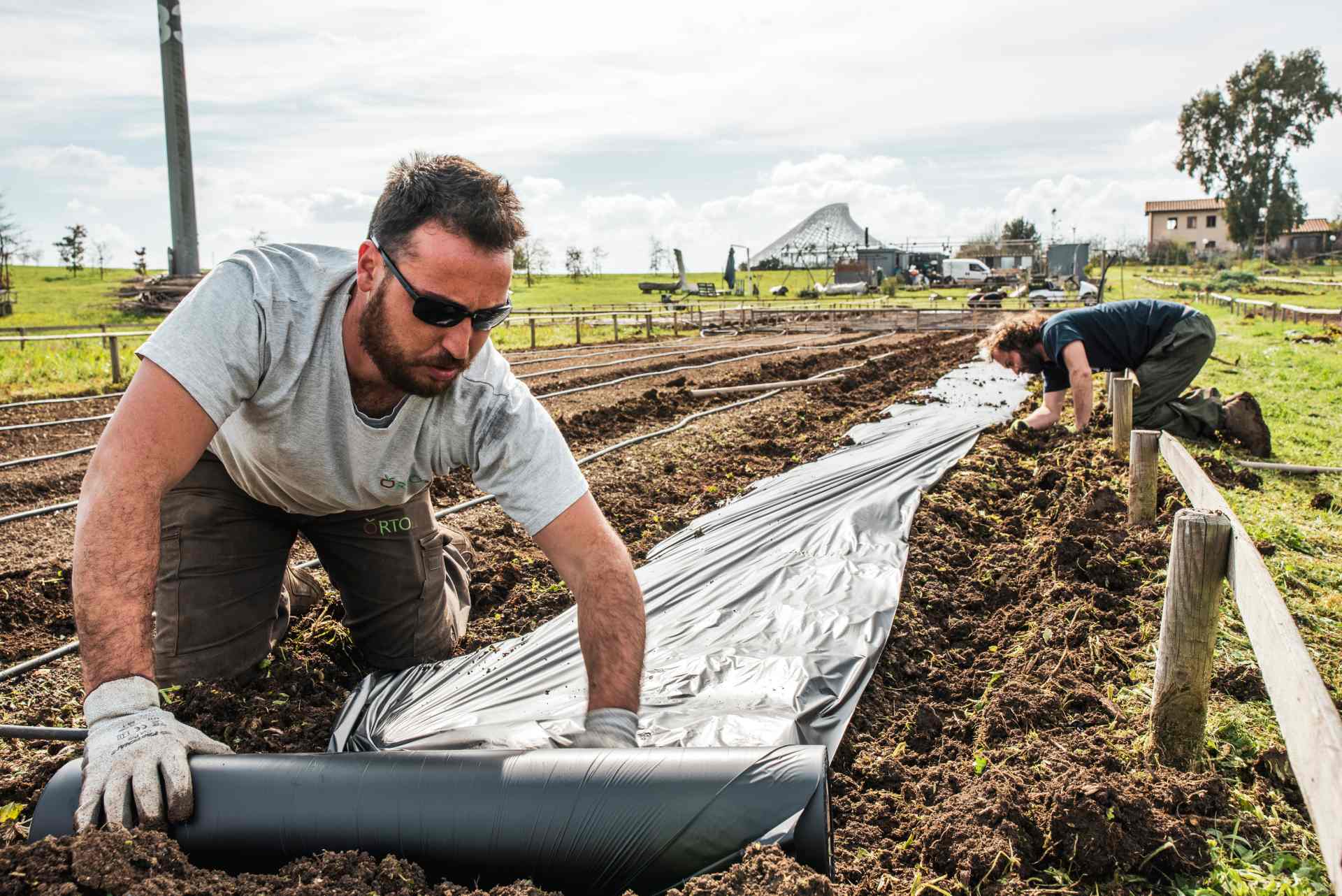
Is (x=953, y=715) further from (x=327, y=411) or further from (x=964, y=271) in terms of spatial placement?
(x=964, y=271)

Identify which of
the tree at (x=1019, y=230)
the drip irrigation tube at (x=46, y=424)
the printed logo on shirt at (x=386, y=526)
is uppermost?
the tree at (x=1019, y=230)

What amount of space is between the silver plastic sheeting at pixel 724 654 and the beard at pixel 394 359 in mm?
1000

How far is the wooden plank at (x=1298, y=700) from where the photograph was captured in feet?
4.70

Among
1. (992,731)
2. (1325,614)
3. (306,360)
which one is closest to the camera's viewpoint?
(306,360)

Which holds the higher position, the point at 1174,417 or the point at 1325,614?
the point at 1174,417

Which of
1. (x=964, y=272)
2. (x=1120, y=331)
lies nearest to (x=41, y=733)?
(x=1120, y=331)

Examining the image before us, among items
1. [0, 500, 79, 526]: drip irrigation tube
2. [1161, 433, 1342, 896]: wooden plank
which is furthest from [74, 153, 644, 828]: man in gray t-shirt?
[0, 500, 79, 526]: drip irrigation tube

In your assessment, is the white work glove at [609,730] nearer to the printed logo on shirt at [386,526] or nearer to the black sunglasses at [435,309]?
the black sunglasses at [435,309]

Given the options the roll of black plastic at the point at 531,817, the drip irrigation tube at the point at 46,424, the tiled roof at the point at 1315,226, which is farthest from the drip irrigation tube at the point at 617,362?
the tiled roof at the point at 1315,226

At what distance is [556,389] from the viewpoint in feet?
35.1

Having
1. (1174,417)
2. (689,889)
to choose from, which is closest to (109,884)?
(689,889)

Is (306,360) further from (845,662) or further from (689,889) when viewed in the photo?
(845,662)

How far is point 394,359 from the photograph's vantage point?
2295 millimetres

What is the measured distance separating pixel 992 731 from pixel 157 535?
2317 mm
